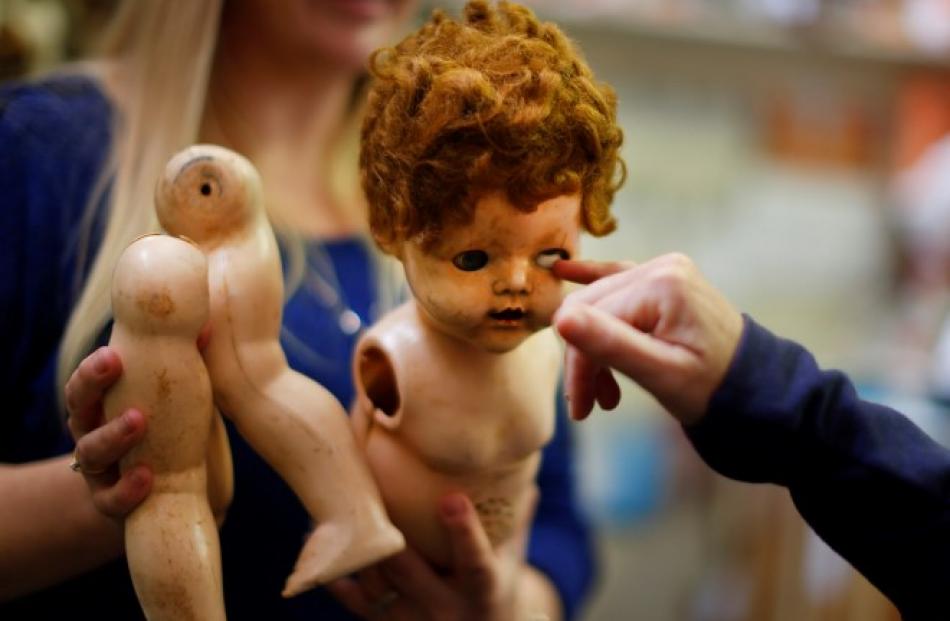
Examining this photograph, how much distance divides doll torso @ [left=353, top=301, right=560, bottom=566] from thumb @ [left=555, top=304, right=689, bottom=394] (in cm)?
8

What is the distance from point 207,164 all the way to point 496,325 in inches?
5.4

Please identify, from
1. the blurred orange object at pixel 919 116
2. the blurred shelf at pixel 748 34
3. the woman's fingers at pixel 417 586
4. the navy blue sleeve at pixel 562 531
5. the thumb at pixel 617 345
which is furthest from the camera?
the blurred orange object at pixel 919 116

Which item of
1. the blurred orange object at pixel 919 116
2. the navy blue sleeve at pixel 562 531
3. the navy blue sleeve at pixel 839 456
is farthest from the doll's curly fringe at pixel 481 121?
the blurred orange object at pixel 919 116

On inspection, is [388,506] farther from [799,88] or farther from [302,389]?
[799,88]

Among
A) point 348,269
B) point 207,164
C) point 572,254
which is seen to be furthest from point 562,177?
point 348,269

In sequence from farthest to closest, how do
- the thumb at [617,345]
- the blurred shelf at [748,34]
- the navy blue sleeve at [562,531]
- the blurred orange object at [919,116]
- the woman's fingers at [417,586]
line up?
the blurred orange object at [919,116] → the blurred shelf at [748,34] → the navy blue sleeve at [562,531] → the woman's fingers at [417,586] → the thumb at [617,345]

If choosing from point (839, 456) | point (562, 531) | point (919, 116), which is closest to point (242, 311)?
point (839, 456)

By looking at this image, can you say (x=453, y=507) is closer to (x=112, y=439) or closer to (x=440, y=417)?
(x=440, y=417)

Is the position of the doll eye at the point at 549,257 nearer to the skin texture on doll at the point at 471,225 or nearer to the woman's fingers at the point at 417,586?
the skin texture on doll at the point at 471,225

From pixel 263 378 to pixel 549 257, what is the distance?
133 millimetres

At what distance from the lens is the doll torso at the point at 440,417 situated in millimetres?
410

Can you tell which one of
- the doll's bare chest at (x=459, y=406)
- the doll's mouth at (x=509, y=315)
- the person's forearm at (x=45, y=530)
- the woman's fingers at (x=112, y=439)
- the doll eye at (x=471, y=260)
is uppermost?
the doll eye at (x=471, y=260)

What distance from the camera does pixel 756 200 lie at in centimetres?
142

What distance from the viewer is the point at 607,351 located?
0.34 meters
